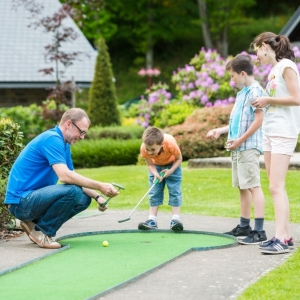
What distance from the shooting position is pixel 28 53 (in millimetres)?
23906

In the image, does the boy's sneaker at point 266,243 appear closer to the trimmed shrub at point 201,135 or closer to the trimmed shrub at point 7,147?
the trimmed shrub at point 7,147

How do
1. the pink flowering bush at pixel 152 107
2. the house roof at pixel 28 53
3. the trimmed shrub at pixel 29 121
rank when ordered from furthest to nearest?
the house roof at pixel 28 53 → the pink flowering bush at pixel 152 107 → the trimmed shrub at pixel 29 121

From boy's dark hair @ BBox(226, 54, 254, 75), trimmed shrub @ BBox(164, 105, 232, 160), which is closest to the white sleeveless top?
boy's dark hair @ BBox(226, 54, 254, 75)

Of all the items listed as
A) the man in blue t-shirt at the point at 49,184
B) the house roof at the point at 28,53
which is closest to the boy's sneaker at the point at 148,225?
the man in blue t-shirt at the point at 49,184

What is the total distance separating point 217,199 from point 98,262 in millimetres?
4369

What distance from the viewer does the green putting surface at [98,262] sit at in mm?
5289

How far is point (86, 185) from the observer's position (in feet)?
22.1

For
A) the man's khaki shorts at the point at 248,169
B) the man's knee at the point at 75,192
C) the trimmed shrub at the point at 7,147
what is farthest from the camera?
the trimmed shrub at the point at 7,147

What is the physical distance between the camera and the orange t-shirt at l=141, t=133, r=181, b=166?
25.0ft

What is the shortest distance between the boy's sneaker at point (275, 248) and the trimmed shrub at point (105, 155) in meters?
10.9

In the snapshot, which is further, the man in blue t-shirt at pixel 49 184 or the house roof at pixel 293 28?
the house roof at pixel 293 28

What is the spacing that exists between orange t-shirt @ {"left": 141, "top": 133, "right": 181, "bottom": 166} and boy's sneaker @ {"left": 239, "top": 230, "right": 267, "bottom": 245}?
3.72 ft

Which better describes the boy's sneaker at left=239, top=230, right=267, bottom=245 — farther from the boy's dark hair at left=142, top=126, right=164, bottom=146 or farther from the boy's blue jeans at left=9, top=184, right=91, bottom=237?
the boy's blue jeans at left=9, top=184, right=91, bottom=237

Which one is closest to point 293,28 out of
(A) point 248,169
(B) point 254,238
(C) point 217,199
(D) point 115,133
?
(D) point 115,133
